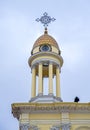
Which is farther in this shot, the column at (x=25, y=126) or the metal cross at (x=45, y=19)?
the metal cross at (x=45, y=19)

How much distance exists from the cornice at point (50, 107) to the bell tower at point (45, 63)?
1.89 meters

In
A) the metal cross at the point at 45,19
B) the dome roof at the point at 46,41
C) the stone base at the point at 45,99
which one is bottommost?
the stone base at the point at 45,99

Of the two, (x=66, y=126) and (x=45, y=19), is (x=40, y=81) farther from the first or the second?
(x=45, y=19)

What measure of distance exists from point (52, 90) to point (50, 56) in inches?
123

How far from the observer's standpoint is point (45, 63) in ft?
107

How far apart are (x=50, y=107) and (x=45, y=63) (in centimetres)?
538

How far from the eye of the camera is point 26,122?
91.9 feet

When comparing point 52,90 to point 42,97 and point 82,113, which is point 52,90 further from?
point 82,113

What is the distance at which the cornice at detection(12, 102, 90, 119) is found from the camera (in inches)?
1115

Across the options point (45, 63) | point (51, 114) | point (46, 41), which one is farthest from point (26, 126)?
point (46, 41)

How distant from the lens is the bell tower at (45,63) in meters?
30.8

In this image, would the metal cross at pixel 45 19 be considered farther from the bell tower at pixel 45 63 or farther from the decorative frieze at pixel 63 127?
the decorative frieze at pixel 63 127

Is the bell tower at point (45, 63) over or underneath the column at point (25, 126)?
over

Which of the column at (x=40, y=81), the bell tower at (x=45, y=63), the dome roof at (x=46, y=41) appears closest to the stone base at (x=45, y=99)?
the bell tower at (x=45, y=63)
